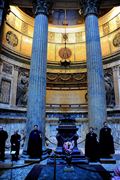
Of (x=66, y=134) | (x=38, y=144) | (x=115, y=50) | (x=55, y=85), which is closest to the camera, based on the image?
(x=38, y=144)

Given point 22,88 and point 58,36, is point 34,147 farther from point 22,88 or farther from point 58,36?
point 58,36

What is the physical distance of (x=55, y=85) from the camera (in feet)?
56.2

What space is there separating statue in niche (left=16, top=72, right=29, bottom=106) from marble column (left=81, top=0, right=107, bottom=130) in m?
6.83

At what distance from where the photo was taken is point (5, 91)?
46.3 feet

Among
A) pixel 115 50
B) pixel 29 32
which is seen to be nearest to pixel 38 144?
pixel 115 50

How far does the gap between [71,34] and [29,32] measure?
4252mm

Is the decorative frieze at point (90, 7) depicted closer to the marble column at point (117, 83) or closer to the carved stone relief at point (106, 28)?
the marble column at point (117, 83)

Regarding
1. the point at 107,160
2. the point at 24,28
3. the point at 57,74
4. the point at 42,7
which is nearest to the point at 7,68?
the point at 57,74

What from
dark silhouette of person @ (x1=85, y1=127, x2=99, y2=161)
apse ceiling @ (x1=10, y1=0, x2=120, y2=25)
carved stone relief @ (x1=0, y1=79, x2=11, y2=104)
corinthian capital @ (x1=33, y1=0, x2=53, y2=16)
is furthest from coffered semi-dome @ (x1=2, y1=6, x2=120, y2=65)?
dark silhouette of person @ (x1=85, y1=127, x2=99, y2=161)

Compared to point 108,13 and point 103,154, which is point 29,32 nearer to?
point 108,13

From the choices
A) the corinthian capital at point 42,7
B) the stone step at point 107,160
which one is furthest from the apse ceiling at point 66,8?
the stone step at point 107,160

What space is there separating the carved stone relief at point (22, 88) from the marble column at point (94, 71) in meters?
6.83

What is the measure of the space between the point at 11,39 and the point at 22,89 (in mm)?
4397

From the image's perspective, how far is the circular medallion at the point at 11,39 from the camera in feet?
50.8
